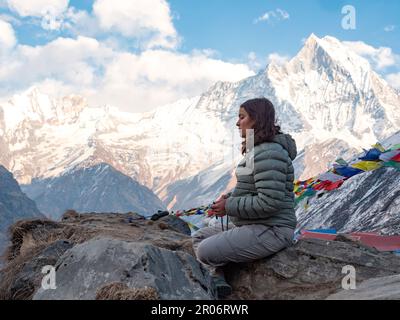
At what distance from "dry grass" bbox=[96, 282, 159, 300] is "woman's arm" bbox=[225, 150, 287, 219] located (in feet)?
7.54

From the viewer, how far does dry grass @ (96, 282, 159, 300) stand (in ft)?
18.1

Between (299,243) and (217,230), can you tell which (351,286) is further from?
(217,230)

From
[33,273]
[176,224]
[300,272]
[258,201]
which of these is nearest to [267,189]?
[258,201]

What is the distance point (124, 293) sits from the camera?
18.3 feet

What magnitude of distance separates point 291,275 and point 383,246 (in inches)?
546

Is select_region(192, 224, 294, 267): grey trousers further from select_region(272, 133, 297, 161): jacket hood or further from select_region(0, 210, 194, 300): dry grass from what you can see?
select_region(0, 210, 194, 300): dry grass

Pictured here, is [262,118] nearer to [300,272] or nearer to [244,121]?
[244,121]

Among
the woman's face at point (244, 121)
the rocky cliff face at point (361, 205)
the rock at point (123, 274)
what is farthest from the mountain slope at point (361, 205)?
the rock at point (123, 274)

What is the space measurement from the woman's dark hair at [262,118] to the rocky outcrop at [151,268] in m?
1.86

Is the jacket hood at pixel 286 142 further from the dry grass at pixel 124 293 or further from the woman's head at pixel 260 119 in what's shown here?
the dry grass at pixel 124 293

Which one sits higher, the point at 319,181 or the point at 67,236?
the point at 319,181
